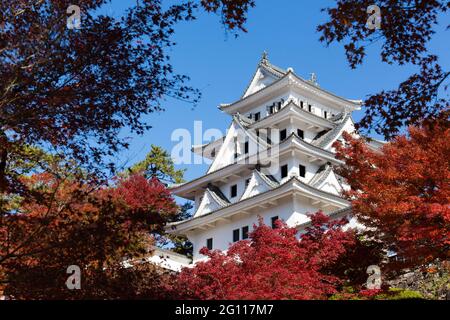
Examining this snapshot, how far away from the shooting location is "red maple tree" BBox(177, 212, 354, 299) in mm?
14484

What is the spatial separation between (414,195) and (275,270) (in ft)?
14.6

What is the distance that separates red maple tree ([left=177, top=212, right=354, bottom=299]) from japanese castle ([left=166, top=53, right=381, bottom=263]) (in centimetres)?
1027

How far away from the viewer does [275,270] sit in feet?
48.4

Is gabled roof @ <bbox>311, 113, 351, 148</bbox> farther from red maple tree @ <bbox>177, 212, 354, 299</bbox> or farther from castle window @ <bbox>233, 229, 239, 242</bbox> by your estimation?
red maple tree @ <bbox>177, 212, 354, 299</bbox>

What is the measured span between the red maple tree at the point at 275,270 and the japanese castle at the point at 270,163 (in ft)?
33.7

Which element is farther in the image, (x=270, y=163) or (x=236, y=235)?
(x=270, y=163)

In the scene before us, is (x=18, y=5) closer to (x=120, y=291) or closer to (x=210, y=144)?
(x=120, y=291)

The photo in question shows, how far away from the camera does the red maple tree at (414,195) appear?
1490 centimetres

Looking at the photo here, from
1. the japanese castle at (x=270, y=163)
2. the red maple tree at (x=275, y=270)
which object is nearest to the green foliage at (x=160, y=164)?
the japanese castle at (x=270, y=163)

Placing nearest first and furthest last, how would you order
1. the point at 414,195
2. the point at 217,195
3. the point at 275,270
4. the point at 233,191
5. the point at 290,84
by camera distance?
the point at 275,270 → the point at 414,195 → the point at 217,195 → the point at 233,191 → the point at 290,84

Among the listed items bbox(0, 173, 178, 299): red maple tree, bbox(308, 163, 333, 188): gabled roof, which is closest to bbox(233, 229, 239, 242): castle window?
bbox(308, 163, 333, 188): gabled roof

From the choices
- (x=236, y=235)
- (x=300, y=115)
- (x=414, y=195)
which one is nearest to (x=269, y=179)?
(x=236, y=235)

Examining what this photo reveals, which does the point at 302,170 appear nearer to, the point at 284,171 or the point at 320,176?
the point at 284,171

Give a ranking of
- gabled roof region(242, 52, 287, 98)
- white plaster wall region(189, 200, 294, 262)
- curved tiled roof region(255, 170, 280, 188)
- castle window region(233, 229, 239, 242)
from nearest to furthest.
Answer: white plaster wall region(189, 200, 294, 262) → curved tiled roof region(255, 170, 280, 188) → castle window region(233, 229, 239, 242) → gabled roof region(242, 52, 287, 98)
